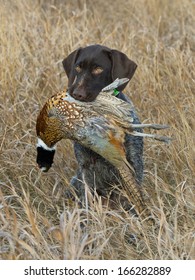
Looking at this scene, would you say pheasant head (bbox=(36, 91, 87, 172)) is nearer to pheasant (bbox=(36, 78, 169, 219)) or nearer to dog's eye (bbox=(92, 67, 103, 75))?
pheasant (bbox=(36, 78, 169, 219))

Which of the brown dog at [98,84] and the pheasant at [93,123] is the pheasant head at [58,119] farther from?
the brown dog at [98,84]

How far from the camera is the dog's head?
4062 mm

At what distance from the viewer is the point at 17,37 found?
5.80 meters

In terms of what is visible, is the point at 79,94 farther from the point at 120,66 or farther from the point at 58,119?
the point at 120,66

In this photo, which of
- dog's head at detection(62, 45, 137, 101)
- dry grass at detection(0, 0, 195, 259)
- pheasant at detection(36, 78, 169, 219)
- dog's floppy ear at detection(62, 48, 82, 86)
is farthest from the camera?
dog's floppy ear at detection(62, 48, 82, 86)

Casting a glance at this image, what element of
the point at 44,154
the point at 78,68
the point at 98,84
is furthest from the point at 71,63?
the point at 44,154

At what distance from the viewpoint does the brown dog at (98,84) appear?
4.08m

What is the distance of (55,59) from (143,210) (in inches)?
87.0

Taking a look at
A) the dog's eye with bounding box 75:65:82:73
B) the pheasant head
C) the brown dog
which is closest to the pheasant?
the pheasant head

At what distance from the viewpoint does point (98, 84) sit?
4055 millimetres

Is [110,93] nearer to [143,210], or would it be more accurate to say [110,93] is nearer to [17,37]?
[143,210]

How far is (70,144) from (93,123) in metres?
1.20

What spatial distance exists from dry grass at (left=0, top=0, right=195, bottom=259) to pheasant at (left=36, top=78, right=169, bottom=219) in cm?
30

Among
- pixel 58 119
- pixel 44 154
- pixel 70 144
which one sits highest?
pixel 58 119
